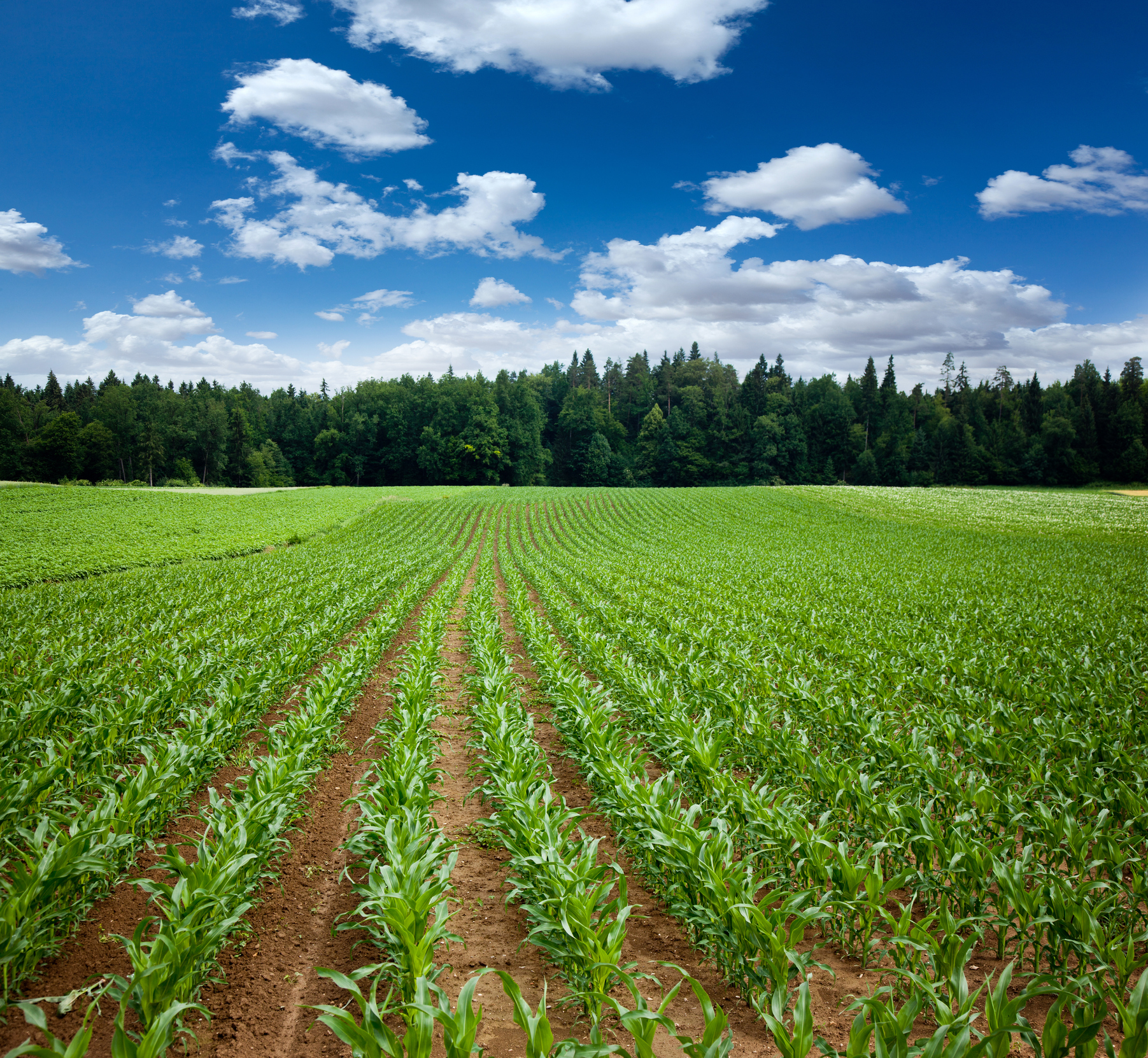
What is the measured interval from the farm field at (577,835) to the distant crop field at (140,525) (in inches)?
438

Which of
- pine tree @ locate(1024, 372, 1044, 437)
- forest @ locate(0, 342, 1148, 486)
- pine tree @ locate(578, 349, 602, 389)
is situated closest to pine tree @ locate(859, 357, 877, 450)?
forest @ locate(0, 342, 1148, 486)

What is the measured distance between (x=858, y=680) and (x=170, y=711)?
379 inches

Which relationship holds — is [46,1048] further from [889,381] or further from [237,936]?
[889,381]

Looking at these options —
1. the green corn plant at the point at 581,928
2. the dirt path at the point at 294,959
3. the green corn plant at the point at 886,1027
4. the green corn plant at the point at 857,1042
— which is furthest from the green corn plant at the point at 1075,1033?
the dirt path at the point at 294,959

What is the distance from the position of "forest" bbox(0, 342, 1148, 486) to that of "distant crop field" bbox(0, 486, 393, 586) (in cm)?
2488

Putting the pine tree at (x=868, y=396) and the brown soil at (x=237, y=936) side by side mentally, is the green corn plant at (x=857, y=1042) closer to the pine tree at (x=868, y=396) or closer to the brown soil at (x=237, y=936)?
the brown soil at (x=237, y=936)

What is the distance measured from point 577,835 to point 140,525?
38.4m

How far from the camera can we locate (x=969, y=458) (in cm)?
7562

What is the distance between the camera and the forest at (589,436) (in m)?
72.2

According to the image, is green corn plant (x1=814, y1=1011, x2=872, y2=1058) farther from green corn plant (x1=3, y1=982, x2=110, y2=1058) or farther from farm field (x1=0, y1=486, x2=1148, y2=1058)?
green corn plant (x1=3, y1=982, x2=110, y2=1058)

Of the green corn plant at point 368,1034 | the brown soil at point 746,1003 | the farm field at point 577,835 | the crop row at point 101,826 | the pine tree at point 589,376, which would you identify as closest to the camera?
the green corn plant at point 368,1034

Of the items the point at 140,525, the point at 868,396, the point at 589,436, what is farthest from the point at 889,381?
the point at 140,525

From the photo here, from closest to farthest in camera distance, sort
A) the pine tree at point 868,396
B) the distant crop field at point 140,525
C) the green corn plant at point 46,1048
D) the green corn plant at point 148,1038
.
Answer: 1. the green corn plant at point 46,1048
2. the green corn plant at point 148,1038
3. the distant crop field at point 140,525
4. the pine tree at point 868,396

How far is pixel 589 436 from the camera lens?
3575 inches
